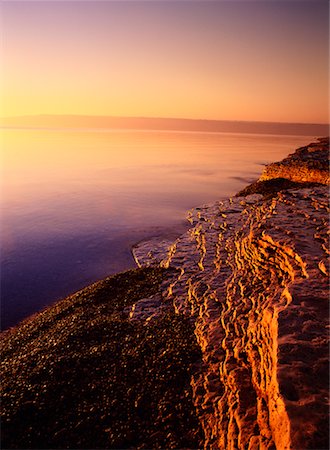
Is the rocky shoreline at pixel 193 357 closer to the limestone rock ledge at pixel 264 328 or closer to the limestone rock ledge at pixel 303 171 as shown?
the limestone rock ledge at pixel 264 328

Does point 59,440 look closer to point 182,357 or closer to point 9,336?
point 182,357

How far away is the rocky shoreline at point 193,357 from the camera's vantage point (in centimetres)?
679

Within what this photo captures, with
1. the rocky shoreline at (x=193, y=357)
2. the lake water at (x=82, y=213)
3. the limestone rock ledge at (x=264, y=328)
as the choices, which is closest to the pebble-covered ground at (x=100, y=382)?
the rocky shoreline at (x=193, y=357)

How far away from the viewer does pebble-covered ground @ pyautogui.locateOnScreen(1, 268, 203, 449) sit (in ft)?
25.2

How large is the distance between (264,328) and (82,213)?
1026 inches

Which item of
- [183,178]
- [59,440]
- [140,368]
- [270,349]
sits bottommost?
[59,440]

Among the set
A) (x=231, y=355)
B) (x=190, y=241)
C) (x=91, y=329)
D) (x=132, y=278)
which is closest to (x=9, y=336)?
(x=91, y=329)

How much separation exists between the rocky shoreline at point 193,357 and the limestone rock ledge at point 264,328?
1.2 inches

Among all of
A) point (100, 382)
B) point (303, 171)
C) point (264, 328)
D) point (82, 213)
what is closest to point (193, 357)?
point (264, 328)

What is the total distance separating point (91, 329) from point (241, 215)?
1496cm

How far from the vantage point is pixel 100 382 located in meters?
8.92

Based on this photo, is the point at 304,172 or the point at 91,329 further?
the point at 304,172

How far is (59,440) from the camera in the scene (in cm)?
762

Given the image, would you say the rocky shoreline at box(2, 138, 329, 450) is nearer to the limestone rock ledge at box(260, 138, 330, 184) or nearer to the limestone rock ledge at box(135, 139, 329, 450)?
the limestone rock ledge at box(135, 139, 329, 450)
